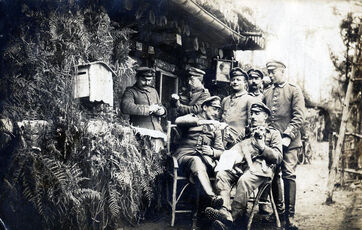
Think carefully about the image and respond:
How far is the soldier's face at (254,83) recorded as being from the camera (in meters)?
5.03

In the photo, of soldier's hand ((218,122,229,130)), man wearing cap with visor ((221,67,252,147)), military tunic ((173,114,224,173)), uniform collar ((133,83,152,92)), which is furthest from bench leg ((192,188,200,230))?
uniform collar ((133,83,152,92))

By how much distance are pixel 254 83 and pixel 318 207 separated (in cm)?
161

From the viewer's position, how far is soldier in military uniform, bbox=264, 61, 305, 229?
15.9 ft

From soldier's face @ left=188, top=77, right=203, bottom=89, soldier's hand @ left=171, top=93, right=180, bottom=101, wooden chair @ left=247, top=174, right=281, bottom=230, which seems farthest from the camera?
soldier's face @ left=188, top=77, right=203, bottom=89

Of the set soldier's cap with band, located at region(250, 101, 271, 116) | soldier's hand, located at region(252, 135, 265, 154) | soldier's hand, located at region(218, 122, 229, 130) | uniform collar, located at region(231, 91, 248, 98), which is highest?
uniform collar, located at region(231, 91, 248, 98)

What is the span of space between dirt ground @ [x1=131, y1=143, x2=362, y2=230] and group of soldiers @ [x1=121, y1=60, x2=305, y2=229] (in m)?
0.11

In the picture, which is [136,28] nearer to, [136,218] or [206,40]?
[206,40]

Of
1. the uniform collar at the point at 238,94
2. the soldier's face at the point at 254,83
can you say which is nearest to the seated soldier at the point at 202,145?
the uniform collar at the point at 238,94

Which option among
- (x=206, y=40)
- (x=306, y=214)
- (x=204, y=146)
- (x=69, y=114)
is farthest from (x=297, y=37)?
(x=69, y=114)

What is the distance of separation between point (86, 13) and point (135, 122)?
1.29 m

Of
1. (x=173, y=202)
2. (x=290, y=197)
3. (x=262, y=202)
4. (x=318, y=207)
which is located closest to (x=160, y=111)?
A: (x=173, y=202)

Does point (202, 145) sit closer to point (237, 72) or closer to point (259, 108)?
point (259, 108)

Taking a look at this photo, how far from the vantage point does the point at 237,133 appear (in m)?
4.89

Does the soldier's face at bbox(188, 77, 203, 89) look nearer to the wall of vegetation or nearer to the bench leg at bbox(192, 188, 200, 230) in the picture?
the wall of vegetation
